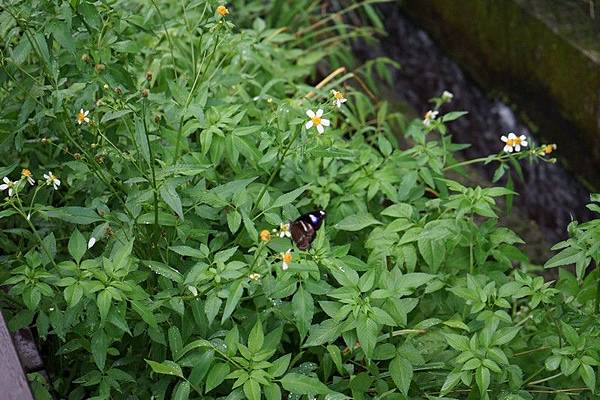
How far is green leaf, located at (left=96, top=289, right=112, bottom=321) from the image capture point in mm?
1901

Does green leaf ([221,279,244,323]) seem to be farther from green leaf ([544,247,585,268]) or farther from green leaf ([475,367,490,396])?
green leaf ([544,247,585,268])

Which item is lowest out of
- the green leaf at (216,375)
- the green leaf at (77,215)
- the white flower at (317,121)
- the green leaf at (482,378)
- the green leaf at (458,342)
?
the green leaf at (482,378)

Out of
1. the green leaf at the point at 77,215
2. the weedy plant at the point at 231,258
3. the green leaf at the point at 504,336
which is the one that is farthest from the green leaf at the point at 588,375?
the green leaf at the point at 77,215

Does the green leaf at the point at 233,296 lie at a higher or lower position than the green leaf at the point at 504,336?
higher

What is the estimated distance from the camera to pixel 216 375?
1.95m

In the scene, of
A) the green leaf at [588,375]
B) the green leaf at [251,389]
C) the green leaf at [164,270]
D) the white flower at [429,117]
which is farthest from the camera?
the white flower at [429,117]

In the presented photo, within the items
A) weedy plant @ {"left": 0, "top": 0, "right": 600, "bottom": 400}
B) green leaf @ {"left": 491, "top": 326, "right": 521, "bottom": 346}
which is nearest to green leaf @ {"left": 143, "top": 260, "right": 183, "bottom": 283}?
weedy plant @ {"left": 0, "top": 0, "right": 600, "bottom": 400}

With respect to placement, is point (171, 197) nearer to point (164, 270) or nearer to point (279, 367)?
point (164, 270)

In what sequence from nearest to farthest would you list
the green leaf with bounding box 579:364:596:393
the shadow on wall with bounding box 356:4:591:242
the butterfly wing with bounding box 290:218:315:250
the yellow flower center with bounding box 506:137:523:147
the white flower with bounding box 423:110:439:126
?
the green leaf with bounding box 579:364:596:393
the butterfly wing with bounding box 290:218:315:250
the yellow flower center with bounding box 506:137:523:147
the white flower with bounding box 423:110:439:126
the shadow on wall with bounding box 356:4:591:242

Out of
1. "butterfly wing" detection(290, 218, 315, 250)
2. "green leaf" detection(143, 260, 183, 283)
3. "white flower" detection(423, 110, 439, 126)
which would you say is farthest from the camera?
"white flower" detection(423, 110, 439, 126)

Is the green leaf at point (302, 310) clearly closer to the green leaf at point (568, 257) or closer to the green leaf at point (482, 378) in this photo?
the green leaf at point (482, 378)

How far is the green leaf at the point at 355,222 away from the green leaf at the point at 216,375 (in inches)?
24.8

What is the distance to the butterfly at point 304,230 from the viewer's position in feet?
7.46

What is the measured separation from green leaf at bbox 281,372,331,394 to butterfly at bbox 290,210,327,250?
0.42 m
